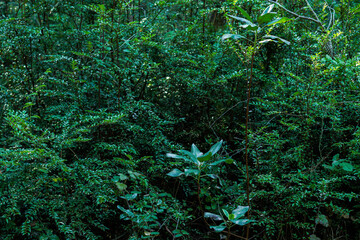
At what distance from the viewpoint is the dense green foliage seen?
1.76m

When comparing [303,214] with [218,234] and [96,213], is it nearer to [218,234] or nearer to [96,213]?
[218,234]

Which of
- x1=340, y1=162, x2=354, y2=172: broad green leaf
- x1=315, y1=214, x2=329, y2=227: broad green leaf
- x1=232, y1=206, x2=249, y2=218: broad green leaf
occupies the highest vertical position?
x1=232, y1=206, x2=249, y2=218: broad green leaf

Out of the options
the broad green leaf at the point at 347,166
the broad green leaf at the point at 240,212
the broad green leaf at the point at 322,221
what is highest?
the broad green leaf at the point at 240,212

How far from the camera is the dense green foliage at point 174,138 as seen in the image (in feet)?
5.77

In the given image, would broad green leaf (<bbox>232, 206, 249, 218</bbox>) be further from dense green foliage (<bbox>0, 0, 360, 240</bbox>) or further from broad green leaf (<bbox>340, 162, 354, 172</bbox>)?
broad green leaf (<bbox>340, 162, 354, 172</bbox>)

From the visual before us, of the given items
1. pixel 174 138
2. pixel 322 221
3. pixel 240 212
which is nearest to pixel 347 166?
pixel 322 221

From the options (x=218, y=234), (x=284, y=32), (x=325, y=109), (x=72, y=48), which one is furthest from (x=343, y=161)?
(x=72, y=48)

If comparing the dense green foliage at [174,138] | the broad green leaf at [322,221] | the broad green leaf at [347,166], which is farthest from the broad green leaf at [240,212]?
the broad green leaf at [347,166]

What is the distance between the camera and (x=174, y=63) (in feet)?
9.30

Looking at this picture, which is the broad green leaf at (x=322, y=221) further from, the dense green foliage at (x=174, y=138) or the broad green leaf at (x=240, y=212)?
the broad green leaf at (x=240, y=212)

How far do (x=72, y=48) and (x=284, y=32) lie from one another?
2.13m

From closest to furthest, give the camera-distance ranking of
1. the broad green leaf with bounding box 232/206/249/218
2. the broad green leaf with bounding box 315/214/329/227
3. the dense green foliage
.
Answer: the broad green leaf with bounding box 232/206/249/218
the dense green foliage
the broad green leaf with bounding box 315/214/329/227

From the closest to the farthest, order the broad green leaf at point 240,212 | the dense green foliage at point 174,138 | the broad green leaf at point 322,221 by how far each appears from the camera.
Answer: the broad green leaf at point 240,212
the dense green foliage at point 174,138
the broad green leaf at point 322,221

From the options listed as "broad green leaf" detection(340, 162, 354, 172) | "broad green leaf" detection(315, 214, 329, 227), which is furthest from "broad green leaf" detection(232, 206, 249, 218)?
"broad green leaf" detection(340, 162, 354, 172)
